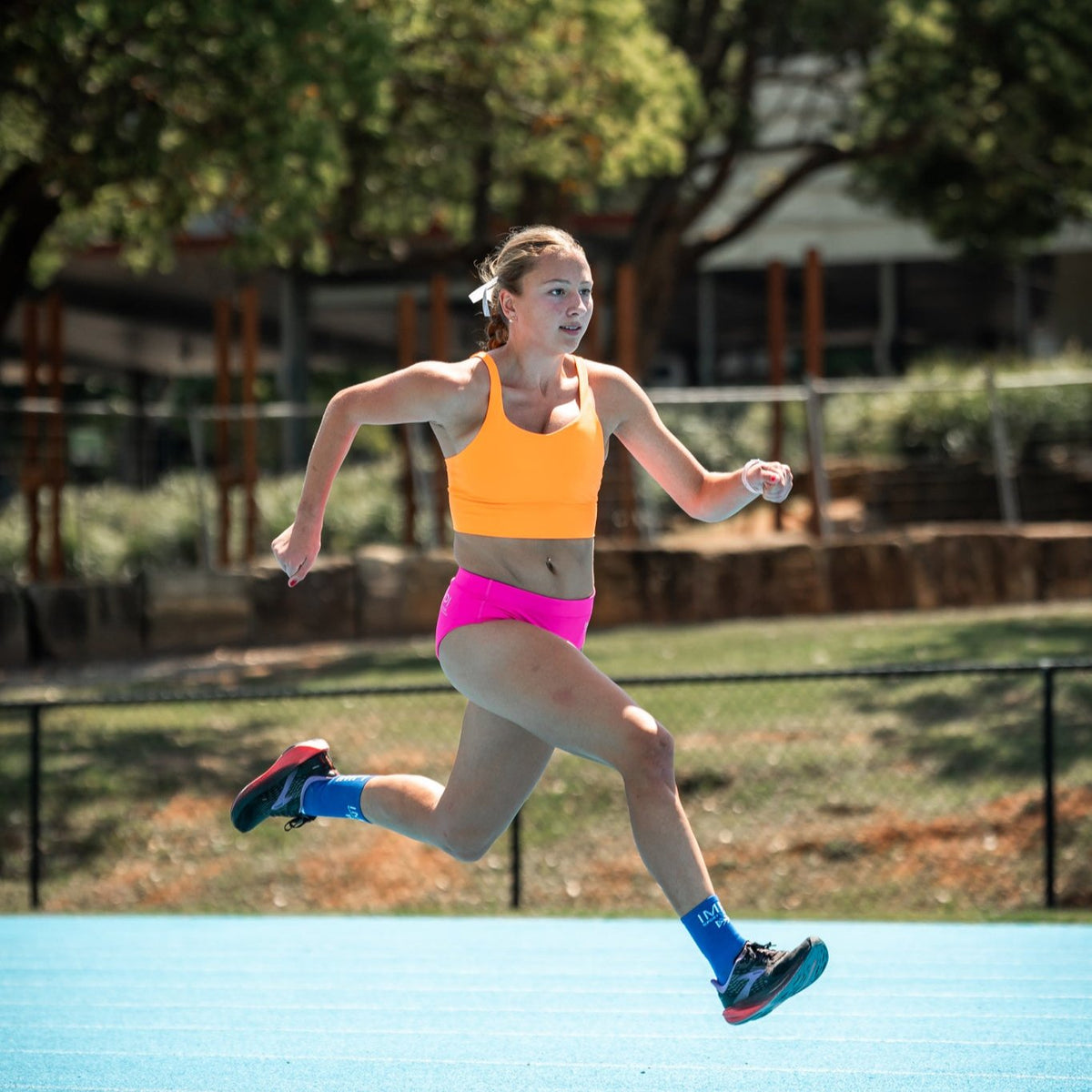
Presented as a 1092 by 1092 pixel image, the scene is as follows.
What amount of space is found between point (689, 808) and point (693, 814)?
44 millimetres

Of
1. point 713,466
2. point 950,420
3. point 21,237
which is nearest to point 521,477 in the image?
point 21,237

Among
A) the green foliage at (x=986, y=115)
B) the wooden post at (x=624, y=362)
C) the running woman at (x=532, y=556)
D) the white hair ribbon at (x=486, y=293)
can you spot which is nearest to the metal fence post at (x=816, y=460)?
the wooden post at (x=624, y=362)

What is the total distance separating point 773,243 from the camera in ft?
106

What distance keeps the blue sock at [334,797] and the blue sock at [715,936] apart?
4.03 feet

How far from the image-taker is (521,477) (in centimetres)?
457

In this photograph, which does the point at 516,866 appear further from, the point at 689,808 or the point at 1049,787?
the point at 1049,787

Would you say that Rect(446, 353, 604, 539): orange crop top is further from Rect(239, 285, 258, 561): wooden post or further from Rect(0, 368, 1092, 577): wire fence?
Rect(239, 285, 258, 561): wooden post

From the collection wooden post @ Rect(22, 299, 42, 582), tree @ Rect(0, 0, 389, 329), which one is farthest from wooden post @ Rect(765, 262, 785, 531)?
wooden post @ Rect(22, 299, 42, 582)

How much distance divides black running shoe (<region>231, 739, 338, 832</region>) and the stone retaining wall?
10.6m

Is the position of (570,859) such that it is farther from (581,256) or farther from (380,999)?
(581,256)

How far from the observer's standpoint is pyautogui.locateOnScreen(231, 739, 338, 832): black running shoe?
5.40 m

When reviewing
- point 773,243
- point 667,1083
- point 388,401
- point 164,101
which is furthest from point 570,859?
point 773,243

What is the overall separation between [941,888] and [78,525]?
12.0 m

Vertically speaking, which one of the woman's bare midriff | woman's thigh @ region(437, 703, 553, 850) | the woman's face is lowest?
woman's thigh @ region(437, 703, 553, 850)
